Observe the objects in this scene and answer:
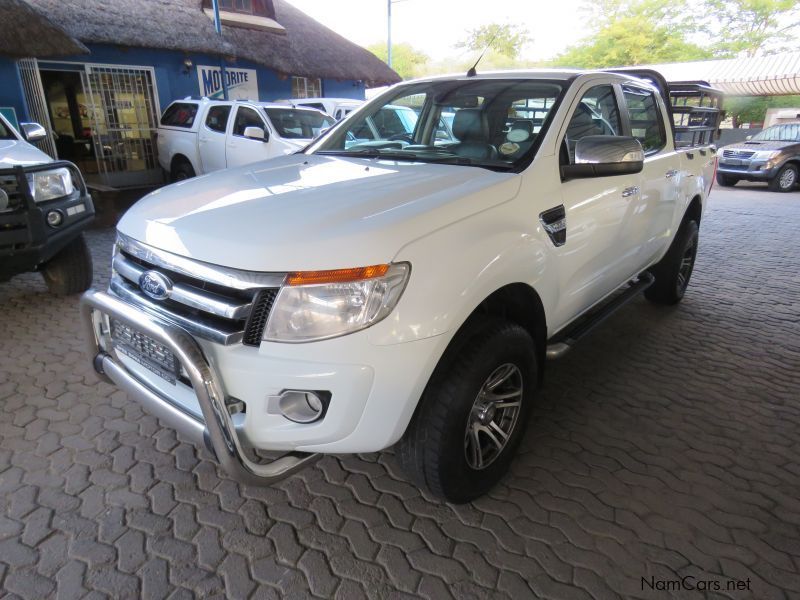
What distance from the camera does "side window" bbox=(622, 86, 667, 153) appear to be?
351 cm

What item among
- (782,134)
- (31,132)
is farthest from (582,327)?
(782,134)

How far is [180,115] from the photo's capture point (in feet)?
33.9

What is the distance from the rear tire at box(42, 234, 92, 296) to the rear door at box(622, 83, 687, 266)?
4.52 meters

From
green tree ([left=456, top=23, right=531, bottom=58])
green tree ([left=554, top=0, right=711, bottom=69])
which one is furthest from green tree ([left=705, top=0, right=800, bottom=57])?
green tree ([left=456, top=23, right=531, bottom=58])

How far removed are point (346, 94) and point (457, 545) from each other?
17438 millimetres

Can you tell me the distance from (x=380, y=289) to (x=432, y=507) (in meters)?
1.16

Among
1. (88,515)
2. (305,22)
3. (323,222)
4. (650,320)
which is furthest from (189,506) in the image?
(305,22)

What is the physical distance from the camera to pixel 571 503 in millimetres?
2375

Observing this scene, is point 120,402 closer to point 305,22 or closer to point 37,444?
point 37,444

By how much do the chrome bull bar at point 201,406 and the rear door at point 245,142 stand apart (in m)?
7.31

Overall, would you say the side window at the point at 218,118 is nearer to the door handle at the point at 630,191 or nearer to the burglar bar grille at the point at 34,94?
the burglar bar grille at the point at 34,94

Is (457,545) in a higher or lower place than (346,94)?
lower

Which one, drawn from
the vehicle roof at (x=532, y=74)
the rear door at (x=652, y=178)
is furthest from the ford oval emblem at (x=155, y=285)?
the rear door at (x=652, y=178)

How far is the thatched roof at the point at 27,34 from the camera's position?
851cm
